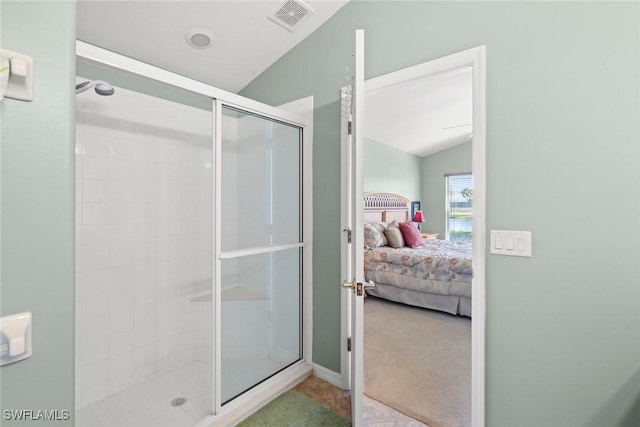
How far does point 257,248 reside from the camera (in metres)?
2.04

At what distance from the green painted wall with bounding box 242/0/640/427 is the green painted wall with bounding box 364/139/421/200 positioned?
3287 mm

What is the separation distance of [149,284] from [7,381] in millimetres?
1763

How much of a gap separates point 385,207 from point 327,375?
3644 millimetres

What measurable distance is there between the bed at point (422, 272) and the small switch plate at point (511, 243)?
1.87 m

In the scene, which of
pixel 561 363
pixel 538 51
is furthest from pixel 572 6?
pixel 561 363

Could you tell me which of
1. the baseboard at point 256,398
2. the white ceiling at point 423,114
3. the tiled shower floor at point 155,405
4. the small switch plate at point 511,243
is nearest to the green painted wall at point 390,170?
the white ceiling at point 423,114

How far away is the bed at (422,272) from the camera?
3508 millimetres

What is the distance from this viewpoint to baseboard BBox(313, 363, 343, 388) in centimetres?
212

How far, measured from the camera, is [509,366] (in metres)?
1.45

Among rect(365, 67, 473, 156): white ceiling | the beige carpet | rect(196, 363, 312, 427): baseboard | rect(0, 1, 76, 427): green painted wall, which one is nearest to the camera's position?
rect(0, 1, 76, 427): green painted wall

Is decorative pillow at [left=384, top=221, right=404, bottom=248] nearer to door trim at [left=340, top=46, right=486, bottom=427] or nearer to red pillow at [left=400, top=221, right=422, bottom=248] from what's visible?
red pillow at [left=400, top=221, right=422, bottom=248]

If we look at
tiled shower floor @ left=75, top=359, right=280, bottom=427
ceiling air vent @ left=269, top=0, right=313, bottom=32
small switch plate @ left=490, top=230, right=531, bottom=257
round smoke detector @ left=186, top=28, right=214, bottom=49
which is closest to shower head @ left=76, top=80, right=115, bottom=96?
round smoke detector @ left=186, top=28, right=214, bottom=49

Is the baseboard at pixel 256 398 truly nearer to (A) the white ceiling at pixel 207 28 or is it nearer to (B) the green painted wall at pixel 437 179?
(A) the white ceiling at pixel 207 28

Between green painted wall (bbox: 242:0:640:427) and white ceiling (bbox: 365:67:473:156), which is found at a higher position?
white ceiling (bbox: 365:67:473:156)
